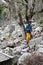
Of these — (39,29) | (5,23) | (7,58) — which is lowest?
(5,23)

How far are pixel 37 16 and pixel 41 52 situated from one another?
11.6 metres

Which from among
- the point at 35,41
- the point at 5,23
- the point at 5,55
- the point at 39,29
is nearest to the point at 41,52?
the point at 5,55

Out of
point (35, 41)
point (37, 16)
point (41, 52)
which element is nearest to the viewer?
point (41, 52)

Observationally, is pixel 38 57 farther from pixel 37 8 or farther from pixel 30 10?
pixel 37 8

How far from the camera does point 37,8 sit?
21.0 m

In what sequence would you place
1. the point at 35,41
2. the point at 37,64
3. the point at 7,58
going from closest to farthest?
the point at 37,64 < the point at 7,58 < the point at 35,41

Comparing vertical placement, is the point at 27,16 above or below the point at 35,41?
above

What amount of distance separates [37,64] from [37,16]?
1301 cm

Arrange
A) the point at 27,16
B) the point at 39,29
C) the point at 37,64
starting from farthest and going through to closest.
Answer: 1. the point at 39,29
2. the point at 27,16
3. the point at 37,64

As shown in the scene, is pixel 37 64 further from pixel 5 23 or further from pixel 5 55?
pixel 5 23

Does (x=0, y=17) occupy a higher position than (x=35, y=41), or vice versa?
(x=35, y=41)

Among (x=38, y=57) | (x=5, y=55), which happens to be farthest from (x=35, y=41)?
(x=38, y=57)

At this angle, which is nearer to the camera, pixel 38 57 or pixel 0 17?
pixel 38 57

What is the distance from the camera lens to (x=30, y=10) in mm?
16375
